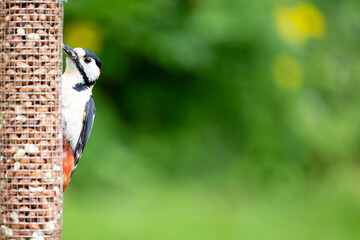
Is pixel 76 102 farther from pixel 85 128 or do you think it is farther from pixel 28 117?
pixel 28 117

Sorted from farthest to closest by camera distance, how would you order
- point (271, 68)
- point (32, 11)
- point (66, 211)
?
point (271, 68), point (66, 211), point (32, 11)

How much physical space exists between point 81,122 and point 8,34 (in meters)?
0.90

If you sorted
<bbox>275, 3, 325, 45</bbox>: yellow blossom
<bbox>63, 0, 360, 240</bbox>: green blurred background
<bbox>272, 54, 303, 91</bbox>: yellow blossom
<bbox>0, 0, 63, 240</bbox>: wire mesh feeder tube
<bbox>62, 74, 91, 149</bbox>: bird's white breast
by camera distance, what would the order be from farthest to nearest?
<bbox>272, 54, 303, 91</bbox>: yellow blossom → <bbox>275, 3, 325, 45</bbox>: yellow blossom → <bbox>63, 0, 360, 240</bbox>: green blurred background → <bbox>62, 74, 91, 149</bbox>: bird's white breast → <bbox>0, 0, 63, 240</bbox>: wire mesh feeder tube

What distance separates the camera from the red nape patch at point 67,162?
4.57 m

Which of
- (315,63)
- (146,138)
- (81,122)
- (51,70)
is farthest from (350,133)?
(51,70)

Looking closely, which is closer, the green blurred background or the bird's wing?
the bird's wing

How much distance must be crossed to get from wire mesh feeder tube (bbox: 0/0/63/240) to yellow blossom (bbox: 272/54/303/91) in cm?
535

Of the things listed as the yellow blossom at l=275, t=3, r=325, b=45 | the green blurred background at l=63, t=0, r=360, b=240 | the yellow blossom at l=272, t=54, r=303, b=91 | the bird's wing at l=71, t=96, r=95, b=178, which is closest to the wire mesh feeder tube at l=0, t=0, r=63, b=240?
the bird's wing at l=71, t=96, r=95, b=178

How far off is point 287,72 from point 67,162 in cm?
496

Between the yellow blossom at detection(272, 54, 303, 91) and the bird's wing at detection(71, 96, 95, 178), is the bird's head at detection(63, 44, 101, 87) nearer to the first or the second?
the bird's wing at detection(71, 96, 95, 178)

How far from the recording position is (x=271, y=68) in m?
9.10

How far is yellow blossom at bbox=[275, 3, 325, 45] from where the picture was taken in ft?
29.2

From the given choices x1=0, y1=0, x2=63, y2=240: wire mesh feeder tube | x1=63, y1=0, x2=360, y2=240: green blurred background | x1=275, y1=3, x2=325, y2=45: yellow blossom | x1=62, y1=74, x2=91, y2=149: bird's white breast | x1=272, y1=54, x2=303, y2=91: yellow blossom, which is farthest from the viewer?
x1=272, y1=54, x2=303, y2=91: yellow blossom

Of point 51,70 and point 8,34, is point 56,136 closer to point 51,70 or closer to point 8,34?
point 51,70
